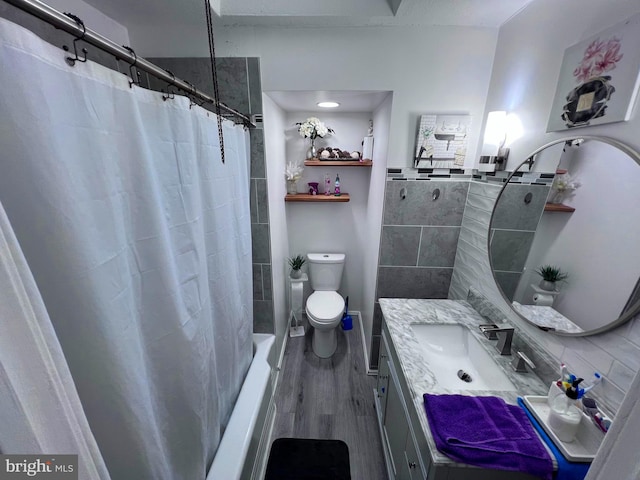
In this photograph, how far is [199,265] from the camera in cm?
92

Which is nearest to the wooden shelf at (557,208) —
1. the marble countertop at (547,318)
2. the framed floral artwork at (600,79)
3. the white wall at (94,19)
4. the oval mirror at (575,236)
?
the oval mirror at (575,236)

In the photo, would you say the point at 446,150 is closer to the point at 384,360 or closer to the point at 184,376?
the point at 384,360

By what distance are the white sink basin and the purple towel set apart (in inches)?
8.1

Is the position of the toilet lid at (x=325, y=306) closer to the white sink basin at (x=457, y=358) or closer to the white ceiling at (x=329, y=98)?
the white sink basin at (x=457, y=358)

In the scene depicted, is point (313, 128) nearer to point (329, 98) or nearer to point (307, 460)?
point (329, 98)

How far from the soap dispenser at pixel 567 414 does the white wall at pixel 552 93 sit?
4.4 inches

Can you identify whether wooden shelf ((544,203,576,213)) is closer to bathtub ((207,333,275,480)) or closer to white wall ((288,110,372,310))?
white wall ((288,110,372,310))

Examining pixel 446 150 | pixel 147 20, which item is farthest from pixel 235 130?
pixel 446 150

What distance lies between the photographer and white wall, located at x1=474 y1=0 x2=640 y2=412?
74 cm

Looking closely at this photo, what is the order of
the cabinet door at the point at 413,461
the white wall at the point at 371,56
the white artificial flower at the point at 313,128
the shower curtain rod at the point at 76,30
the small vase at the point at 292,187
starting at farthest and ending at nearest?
the small vase at the point at 292,187 → the white artificial flower at the point at 313,128 → the white wall at the point at 371,56 → the cabinet door at the point at 413,461 → the shower curtain rod at the point at 76,30

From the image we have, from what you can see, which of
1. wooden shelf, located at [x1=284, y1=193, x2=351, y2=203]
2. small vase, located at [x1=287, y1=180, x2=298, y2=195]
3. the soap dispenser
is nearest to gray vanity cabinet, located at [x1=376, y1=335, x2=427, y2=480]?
the soap dispenser

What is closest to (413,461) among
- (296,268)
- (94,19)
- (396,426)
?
(396,426)

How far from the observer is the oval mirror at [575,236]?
0.74 meters

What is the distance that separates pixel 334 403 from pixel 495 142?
6.49ft
